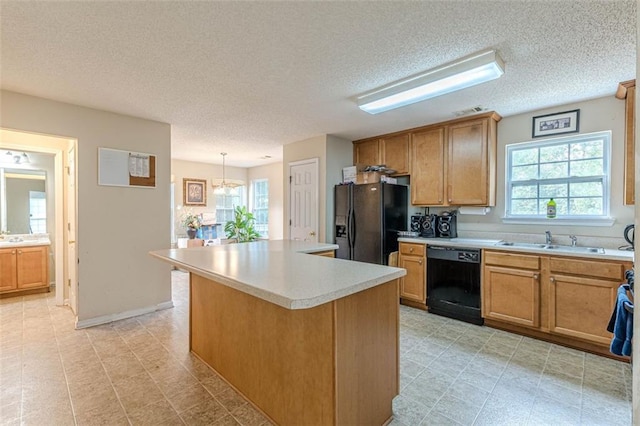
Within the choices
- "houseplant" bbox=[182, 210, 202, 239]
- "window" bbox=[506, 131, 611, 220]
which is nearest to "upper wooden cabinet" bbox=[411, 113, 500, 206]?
"window" bbox=[506, 131, 611, 220]

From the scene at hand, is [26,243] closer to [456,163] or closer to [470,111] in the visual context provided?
[456,163]

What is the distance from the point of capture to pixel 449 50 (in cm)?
203

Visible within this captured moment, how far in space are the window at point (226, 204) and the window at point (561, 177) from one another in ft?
19.0

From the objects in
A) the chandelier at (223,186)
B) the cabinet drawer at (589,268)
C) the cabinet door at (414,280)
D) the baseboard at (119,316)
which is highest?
the chandelier at (223,186)

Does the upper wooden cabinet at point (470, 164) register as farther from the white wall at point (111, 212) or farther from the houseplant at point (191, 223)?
the houseplant at point (191, 223)

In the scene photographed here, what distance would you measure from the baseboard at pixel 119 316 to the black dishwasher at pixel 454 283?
347 centimetres

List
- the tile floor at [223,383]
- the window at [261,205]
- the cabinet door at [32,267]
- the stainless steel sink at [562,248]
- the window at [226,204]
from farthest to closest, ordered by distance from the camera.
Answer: the window at [261,205] → the window at [226,204] → the cabinet door at [32,267] → the stainless steel sink at [562,248] → the tile floor at [223,383]

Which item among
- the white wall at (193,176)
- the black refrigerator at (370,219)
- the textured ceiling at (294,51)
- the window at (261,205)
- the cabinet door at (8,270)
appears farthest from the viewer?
the window at (261,205)

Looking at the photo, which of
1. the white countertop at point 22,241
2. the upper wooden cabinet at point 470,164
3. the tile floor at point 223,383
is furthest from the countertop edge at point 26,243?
the upper wooden cabinet at point 470,164

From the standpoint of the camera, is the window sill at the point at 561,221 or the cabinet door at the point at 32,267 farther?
the cabinet door at the point at 32,267

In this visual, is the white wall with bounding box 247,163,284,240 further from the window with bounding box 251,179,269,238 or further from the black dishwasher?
the black dishwasher

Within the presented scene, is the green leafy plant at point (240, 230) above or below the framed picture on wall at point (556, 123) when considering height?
below

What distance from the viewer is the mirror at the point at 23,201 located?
4.38m

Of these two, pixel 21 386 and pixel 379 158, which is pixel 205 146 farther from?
pixel 21 386
